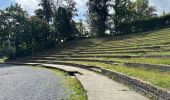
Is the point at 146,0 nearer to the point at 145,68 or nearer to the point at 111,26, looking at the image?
the point at 111,26

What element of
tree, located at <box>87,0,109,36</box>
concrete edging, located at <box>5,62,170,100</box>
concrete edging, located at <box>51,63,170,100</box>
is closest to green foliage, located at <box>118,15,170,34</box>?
tree, located at <box>87,0,109,36</box>

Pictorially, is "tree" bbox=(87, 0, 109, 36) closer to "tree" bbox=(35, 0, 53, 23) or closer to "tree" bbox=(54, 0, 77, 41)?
"tree" bbox=(54, 0, 77, 41)

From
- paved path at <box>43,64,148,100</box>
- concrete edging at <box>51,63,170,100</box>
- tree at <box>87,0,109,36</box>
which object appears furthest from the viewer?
tree at <box>87,0,109,36</box>

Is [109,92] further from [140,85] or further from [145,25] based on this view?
[145,25]

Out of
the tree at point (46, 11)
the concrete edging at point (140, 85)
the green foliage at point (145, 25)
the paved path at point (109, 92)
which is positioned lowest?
the paved path at point (109, 92)

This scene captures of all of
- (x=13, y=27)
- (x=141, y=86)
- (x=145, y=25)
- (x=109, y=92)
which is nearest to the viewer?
(x=141, y=86)

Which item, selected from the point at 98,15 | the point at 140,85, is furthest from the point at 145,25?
the point at 140,85

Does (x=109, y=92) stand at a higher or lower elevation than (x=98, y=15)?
lower

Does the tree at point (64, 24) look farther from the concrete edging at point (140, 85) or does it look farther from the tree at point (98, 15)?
the concrete edging at point (140, 85)

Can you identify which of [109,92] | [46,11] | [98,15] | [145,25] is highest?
[46,11]

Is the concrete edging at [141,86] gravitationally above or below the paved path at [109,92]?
above

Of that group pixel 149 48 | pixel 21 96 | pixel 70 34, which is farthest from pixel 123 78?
pixel 70 34

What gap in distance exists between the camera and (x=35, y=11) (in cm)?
6494

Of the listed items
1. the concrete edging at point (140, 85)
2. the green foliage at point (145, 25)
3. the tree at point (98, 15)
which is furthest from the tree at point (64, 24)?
the concrete edging at point (140, 85)
